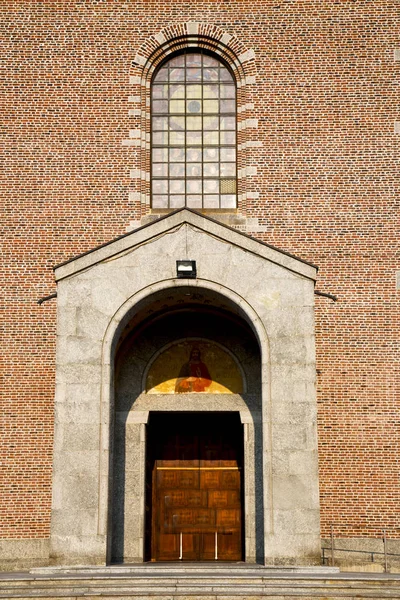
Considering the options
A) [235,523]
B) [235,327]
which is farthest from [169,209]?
[235,523]

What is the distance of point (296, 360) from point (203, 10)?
7.71 metres

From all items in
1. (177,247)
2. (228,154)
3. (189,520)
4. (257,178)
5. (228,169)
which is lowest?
(189,520)

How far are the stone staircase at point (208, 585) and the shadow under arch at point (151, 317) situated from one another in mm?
1337

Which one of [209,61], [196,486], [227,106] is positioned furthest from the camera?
[209,61]

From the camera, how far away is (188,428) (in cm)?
1805

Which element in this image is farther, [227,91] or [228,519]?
[227,91]

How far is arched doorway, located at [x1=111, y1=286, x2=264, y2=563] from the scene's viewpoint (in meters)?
17.1

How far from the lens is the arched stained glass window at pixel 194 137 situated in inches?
738

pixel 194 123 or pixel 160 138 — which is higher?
pixel 194 123

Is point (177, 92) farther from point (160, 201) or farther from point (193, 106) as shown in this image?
point (160, 201)

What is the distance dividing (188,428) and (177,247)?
381cm

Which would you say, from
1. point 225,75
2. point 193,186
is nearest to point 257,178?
point 193,186

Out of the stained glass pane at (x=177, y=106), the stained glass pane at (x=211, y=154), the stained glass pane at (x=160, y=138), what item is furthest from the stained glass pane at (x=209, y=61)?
the stained glass pane at (x=211, y=154)

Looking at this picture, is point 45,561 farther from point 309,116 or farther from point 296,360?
point 309,116
